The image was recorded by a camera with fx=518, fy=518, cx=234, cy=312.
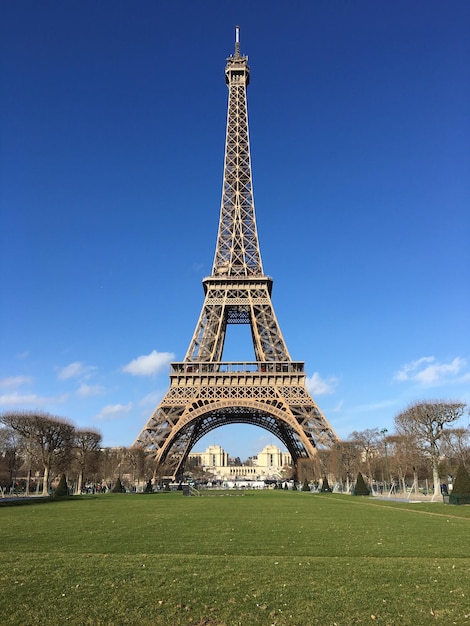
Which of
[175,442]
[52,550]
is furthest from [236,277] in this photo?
[52,550]

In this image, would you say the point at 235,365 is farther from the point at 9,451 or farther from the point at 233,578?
the point at 233,578

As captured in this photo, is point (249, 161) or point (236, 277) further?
point (249, 161)

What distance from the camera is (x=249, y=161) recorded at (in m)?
74.8

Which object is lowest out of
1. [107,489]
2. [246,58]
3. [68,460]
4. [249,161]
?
[107,489]

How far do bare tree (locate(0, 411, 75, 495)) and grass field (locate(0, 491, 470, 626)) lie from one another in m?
39.1

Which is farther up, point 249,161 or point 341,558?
point 249,161

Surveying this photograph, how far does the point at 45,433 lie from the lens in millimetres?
55156

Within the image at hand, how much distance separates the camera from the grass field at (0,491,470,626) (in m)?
7.79

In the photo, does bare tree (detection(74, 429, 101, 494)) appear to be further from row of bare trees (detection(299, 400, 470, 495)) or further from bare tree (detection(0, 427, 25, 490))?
row of bare trees (detection(299, 400, 470, 495))

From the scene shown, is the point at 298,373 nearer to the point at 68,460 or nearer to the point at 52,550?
the point at 68,460

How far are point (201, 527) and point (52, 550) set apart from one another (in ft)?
23.4

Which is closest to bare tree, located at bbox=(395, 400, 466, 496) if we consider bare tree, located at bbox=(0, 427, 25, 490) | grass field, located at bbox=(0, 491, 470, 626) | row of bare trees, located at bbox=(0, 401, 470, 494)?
row of bare trees, located at bbox=(0, 401, 470, 494)

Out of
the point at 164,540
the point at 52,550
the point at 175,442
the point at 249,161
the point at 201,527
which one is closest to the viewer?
the point at 52,550

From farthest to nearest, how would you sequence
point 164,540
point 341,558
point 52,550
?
point 164,540
point 52,550
point 341,558
